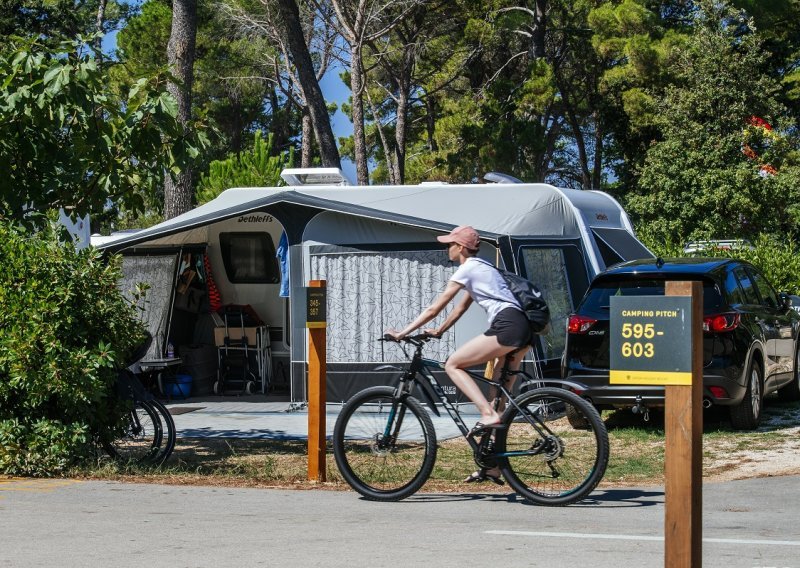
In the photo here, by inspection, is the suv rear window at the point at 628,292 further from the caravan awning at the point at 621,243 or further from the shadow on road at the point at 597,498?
the caravan awning at the point at 621,243

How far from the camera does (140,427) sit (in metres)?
9.20

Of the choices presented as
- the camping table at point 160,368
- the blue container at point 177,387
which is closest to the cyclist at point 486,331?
the camping table at point 160,368

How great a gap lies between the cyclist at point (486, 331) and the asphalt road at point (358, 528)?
0.70m

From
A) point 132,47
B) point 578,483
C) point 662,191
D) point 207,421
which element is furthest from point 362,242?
point 132,47

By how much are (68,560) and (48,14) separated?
34380mm

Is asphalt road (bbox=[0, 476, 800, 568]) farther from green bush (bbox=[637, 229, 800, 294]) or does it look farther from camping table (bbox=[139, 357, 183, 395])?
green bush (bbox=[637, 229, 800, 294])

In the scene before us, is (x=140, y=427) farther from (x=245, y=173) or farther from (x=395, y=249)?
(x=245, y=173)

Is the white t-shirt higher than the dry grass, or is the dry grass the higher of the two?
the white t-shirt

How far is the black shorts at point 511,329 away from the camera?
745 cm

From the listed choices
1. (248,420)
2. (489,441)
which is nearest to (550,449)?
(489,441)

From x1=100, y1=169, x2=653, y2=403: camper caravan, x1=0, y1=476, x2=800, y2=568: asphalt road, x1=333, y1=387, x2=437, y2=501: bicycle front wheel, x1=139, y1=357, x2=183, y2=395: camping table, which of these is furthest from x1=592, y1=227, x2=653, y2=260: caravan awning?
x1=333, y1=387, x2=437, y2=501: bicycle front wheel

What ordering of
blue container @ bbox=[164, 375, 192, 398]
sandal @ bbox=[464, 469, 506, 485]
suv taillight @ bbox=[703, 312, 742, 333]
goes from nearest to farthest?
sandal @ bbox=[464, 469, 506, 485]
suv taillight @ bbox=[703, 312, 742, 333]
blue container @ bbox=[164, 375, 192, 398]

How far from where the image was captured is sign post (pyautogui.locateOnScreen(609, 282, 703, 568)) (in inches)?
174

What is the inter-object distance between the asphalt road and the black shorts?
1.08 meters
